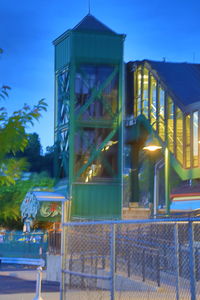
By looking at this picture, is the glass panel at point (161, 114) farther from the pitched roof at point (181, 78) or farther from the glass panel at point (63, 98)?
the glass panel at point (63, 98)

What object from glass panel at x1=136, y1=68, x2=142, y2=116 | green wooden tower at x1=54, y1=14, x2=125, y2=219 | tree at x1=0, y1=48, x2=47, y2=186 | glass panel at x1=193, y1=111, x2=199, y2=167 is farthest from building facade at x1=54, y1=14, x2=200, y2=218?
tree at x1=0, y1=48, x2=47, y2=186

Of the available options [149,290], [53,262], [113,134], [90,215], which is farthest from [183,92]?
[149,290]

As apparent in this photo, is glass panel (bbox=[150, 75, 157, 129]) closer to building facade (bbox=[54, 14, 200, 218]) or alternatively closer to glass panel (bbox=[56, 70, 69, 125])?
building facade (bbox=[54, 14, 200, 218])

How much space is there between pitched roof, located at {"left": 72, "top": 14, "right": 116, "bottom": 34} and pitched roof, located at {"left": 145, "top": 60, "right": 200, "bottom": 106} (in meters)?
3.65

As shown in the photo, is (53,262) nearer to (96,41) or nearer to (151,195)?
(96,41)

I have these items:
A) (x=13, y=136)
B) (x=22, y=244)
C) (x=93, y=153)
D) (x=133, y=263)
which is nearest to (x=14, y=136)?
(x=13, y=136)

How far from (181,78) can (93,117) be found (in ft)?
19.9

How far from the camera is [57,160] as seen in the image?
47.3 m

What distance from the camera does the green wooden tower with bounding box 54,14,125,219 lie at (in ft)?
143

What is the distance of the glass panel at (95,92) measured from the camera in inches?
1736

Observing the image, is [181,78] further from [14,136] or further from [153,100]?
[14,136]

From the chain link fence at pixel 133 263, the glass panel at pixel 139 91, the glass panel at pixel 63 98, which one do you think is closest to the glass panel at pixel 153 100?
the glass panel at pixel 139 91

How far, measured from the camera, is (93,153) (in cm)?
4425

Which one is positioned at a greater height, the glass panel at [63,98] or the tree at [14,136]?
the glass panel at [63,98]
